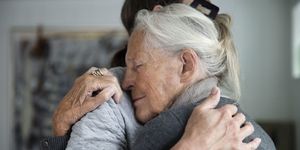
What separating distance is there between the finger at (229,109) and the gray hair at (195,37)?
0.59ft

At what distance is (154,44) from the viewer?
105 centimetres

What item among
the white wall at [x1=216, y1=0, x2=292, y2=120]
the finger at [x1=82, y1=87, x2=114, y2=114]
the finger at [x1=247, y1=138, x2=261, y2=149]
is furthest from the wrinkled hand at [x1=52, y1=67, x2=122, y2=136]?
the white wall at [x1=216, y1=0, x2=292, y2=120]

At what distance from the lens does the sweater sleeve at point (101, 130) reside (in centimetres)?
92

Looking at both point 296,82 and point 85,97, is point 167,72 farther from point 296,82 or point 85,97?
point 296,82

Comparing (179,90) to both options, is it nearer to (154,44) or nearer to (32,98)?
(154,44)

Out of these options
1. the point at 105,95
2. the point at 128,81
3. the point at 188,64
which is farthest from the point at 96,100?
the point at 188,64

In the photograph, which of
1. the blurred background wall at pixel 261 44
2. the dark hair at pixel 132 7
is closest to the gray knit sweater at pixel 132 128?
the dark hair at pixel 132 7

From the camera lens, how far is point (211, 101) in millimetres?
896

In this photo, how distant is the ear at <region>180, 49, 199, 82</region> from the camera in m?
1.03

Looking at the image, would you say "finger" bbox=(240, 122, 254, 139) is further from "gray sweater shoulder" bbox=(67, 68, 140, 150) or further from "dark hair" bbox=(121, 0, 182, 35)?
"dark hair" bbox=(121, 0, 182, 35)

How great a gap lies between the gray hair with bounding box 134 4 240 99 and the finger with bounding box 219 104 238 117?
178 millimetres

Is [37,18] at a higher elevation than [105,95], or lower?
lower

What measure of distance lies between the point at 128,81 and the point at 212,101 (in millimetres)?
282

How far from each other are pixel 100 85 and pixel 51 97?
3.24 m
